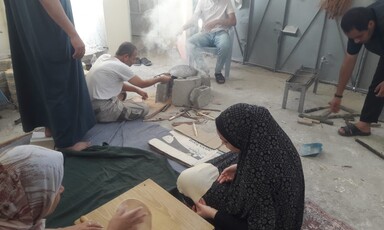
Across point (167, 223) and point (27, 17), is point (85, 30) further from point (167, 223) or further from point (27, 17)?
point (167, 223)

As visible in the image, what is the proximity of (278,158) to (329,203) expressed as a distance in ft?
3.50

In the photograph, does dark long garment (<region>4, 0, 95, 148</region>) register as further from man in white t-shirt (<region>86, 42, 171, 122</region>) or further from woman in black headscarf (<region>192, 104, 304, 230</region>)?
woman in black headscarf (<region>192, 104, 304, 230</region>)

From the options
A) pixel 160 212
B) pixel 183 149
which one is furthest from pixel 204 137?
pixel 160 212

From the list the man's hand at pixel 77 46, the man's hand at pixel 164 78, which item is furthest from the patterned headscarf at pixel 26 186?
the man's hand at pixel 164 78

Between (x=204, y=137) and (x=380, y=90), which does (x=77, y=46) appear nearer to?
(x=204, y=137)

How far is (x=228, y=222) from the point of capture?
1.48m

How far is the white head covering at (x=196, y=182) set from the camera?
174cm

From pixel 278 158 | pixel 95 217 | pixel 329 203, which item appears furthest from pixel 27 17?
Result: pixel 329 203

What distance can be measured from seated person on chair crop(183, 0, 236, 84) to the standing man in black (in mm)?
1927

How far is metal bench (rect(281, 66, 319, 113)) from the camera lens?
3339 millimetres

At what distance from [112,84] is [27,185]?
6.69 feet

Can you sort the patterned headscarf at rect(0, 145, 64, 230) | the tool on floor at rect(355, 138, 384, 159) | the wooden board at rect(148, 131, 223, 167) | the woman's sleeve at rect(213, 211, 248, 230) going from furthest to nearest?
the tool on floor at rect(355, 138, 384, 159)
the wooden board at rect(148, 131, 223, 167)
the woman's sleeve at rect(213, 211, 248, 230)
the patterned headscarf at rect(0, 145, 64, 230)

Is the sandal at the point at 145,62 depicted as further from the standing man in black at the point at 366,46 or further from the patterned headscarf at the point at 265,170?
the patterned headscarf at the point at 265,170

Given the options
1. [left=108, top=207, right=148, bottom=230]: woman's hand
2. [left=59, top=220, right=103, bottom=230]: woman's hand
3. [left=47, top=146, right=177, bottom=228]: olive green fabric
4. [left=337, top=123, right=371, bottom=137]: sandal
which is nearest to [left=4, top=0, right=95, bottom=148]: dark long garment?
[left=47, top=146, right=177, bottom=228]: olive green fabric
